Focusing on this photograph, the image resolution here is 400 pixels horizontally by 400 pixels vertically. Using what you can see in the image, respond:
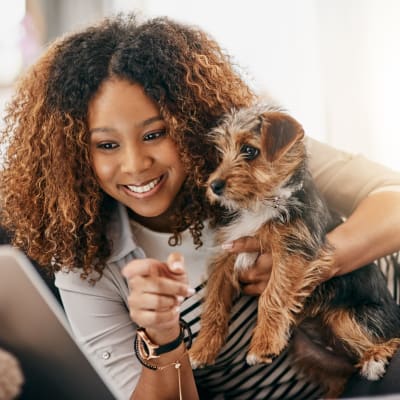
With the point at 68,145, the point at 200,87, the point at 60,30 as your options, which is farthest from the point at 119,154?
the point at 60,30

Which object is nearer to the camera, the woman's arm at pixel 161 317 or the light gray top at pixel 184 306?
the woman's arm at pixel 161 317

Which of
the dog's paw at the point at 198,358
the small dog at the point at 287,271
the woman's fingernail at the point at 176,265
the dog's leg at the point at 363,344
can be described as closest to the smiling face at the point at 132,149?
the small dog at the point at 287,271

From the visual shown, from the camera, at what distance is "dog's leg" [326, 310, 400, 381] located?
1.16 metres

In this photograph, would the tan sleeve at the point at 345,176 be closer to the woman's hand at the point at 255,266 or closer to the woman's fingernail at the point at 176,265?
the woman's hand at the point at 255,266

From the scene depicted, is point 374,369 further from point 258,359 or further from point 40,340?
point 40,340

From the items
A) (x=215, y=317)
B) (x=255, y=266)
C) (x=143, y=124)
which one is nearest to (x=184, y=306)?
(x=215, y=317)

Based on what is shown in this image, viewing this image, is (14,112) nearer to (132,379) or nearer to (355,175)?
(132,379)

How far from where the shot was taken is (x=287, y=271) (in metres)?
1.15

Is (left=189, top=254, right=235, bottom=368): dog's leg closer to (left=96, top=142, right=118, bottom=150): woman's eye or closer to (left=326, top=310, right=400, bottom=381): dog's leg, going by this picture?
(left=326, top=310, right=400, bottom=381): dog's leg

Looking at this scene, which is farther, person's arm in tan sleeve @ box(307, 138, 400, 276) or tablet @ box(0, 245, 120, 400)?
tablet @ box(0, 245, 120, 400)

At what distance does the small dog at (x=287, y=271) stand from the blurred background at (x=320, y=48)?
132 millimetres

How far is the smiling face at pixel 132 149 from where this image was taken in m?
1.13

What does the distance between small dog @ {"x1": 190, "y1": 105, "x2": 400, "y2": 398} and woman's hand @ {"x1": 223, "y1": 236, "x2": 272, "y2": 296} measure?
0.5 inches

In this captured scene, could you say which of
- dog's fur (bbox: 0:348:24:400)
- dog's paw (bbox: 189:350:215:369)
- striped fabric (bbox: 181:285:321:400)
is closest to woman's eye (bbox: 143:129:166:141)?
striped fabric (bbox: 181:285:321:400)
